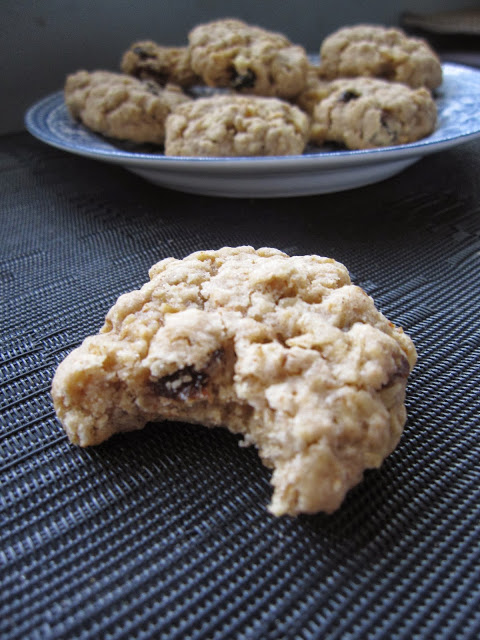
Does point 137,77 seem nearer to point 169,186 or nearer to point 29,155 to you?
point 29,155

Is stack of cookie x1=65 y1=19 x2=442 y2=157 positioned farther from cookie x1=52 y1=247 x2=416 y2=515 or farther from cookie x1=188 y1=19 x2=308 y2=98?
cookie x1=52 y1=247 x2=416 y2=515

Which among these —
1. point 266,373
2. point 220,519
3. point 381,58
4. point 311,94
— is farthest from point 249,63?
point 220,519

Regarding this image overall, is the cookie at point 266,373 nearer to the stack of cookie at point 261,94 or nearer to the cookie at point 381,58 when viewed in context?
the stack of cookie at point 261,94

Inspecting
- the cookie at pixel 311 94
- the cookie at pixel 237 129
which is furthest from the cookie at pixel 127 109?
the cookie at pixel 311 94

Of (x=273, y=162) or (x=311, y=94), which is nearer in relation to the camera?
(x=273, y=162)

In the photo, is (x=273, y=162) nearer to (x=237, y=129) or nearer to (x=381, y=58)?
(x=237, y=129)

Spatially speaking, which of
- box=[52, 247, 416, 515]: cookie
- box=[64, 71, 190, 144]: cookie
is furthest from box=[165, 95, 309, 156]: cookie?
box=[52, 247, 416, 515]: cookie
